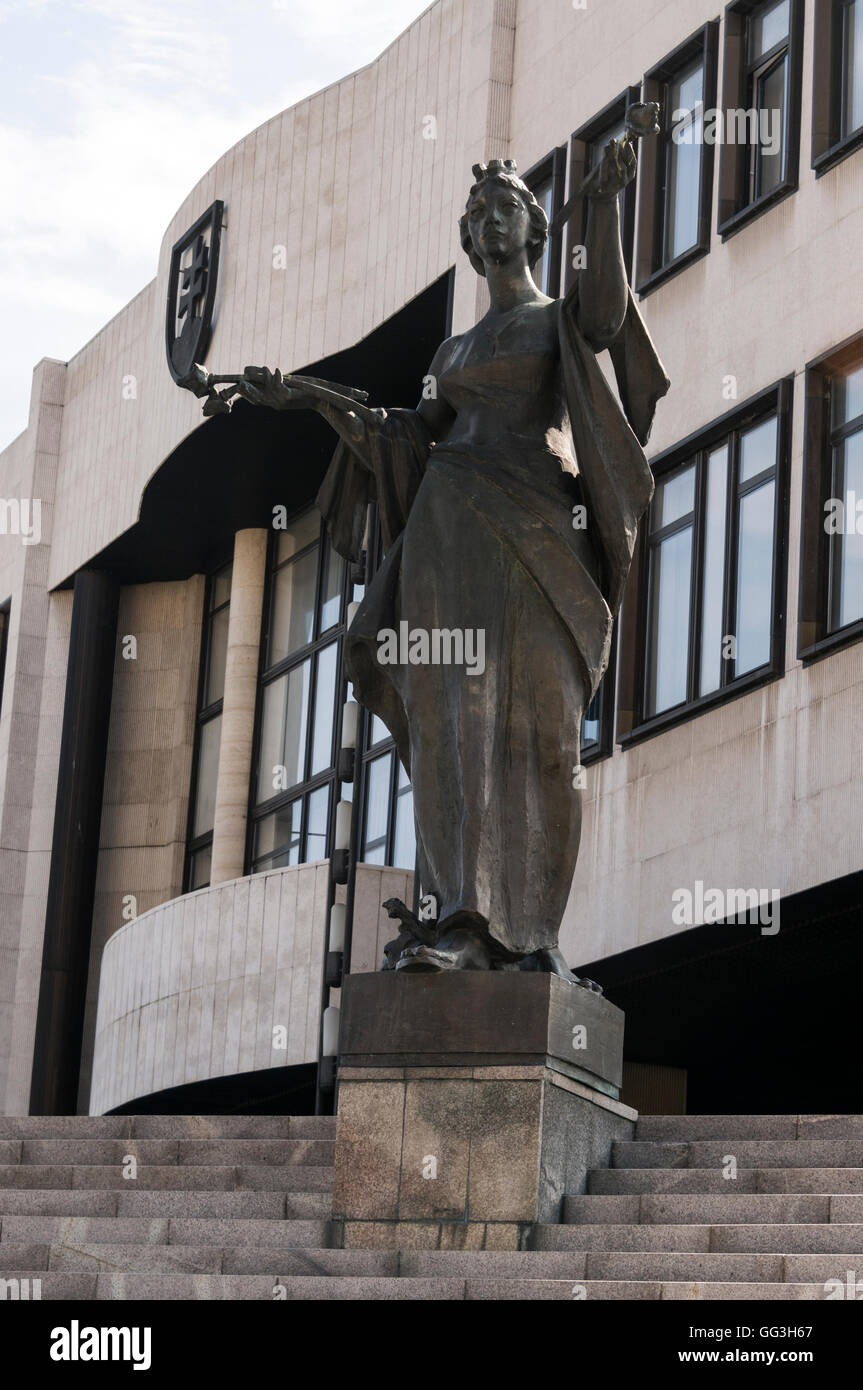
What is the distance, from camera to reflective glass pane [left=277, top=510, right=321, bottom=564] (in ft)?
104

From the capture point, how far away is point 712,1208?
8625 millimetres

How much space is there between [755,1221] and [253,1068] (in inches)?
656

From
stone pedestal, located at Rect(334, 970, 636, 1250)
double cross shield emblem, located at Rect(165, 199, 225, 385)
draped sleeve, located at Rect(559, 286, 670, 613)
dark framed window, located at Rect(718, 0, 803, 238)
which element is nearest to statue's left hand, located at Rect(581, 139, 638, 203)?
draped sleeve, located at Rect(559, 286, 670, 613)

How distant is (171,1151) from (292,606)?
21198 millimetres

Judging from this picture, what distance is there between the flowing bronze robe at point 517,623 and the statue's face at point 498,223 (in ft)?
1.31

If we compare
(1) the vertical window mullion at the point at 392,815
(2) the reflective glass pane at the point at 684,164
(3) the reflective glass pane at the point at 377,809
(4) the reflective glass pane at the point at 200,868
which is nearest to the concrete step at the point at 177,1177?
(2) the reflective glass pane at the point at 684,164

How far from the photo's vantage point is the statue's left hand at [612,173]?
919 cm

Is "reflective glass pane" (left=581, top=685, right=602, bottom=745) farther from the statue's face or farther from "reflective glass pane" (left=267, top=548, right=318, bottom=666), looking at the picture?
the statue's face

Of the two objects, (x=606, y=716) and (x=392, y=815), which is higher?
(x=392, y=815)

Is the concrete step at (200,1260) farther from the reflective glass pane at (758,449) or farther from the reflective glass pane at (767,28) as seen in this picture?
the reflective glass pane at (767,28)

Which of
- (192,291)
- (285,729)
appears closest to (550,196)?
(192,291)

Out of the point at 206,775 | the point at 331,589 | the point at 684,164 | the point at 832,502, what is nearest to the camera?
the point at 832,502

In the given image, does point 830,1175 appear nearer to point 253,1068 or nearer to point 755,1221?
point 755,1221

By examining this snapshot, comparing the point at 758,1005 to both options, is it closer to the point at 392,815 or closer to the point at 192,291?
the point at 392,815
